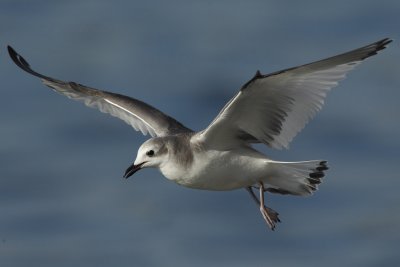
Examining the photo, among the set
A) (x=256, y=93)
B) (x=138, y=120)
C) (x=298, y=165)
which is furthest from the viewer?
(x=138, y=120)

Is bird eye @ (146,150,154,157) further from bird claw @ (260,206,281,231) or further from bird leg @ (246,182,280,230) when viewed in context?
bird claw @ (260,206,281,231)

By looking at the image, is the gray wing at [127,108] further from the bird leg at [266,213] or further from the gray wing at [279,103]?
the gray wing at [279,103]

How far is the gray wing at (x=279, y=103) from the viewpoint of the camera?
10609mm

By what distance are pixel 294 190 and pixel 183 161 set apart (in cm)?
124

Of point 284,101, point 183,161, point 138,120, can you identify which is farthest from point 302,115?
point 138,120

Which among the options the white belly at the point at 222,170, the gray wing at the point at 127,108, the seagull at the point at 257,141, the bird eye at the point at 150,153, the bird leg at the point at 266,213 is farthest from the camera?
the gray wing at the point at 127,108

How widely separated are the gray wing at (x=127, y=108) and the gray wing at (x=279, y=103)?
1.15 metres

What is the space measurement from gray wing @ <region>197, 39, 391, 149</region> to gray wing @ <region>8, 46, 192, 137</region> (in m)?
1.15

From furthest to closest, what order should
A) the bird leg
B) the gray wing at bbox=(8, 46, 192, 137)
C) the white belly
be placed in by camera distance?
the gray wing at bbox=(8, 46, 192, 137) < the bird leg < the white belly

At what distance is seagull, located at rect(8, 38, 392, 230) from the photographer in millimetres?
10805

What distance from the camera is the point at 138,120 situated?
42.0ft

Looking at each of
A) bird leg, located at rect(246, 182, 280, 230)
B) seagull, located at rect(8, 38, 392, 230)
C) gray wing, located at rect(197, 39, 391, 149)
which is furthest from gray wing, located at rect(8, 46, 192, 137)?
gray wing, located at rect(197, 39, 391, 149)

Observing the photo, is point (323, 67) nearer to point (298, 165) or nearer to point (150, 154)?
point (298, 165)

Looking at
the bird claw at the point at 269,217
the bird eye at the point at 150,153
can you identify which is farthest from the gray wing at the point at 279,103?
the bird claw at the point at 269,217
